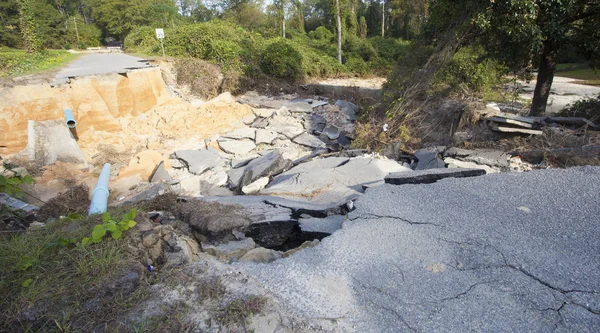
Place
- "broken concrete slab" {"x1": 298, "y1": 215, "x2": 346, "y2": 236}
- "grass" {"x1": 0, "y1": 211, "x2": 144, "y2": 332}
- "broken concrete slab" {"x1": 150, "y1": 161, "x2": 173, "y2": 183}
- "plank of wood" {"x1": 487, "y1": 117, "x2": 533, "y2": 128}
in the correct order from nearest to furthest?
"grass" {"x1": 0, "y1": 211, "x2": 144, "y2": 332}
"broken concrete slab" {"x1": 298, "y1": 215, "x2": 346, "y2": 236}
"plank of wood" {"x1": 487, "y1": 117, "x2": 533, "y2": 128}
"broken concrete slab" {"x1": 150, "y1": 161, "x2": 173, "y2": 183}

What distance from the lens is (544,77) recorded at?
809cm

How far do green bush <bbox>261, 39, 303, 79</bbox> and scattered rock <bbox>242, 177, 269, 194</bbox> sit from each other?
458 inches

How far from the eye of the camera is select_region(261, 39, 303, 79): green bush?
1716 cm

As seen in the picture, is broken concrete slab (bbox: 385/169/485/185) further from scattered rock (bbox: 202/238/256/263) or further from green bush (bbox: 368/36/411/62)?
green bush (bbox: 368/36/411/62)

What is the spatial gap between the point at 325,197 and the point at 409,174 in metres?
1.57

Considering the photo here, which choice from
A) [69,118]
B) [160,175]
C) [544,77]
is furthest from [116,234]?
[544,77]

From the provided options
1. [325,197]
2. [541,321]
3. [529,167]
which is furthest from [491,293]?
[529,167]

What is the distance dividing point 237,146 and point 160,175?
2374 mm

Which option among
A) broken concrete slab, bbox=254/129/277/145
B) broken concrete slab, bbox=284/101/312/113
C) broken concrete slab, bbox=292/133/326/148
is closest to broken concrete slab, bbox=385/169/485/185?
broken concrete slab, bbox=292/133/326/148

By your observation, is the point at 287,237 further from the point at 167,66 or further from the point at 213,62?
the point at 213,62

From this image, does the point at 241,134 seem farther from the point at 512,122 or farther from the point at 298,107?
the point at 512,122

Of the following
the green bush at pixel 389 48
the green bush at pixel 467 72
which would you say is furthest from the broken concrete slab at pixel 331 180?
the green bush at pixel 389 48

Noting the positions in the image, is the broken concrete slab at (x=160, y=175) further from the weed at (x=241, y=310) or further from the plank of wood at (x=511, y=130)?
the plank of wood at (x=511, y=130)

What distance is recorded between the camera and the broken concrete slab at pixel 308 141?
30.8ft
